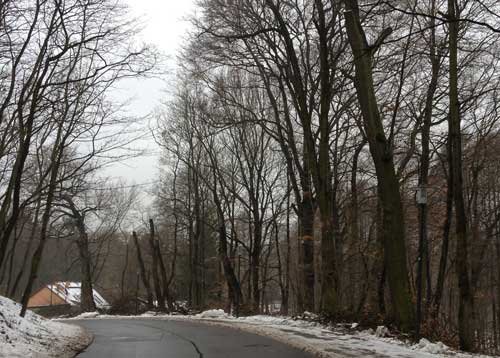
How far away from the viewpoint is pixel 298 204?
29.3 meters

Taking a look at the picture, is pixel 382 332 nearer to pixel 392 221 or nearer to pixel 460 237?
pixel 392 221

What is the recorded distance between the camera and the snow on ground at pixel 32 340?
11.5 m

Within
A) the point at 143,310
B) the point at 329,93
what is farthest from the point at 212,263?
the point at 329,93

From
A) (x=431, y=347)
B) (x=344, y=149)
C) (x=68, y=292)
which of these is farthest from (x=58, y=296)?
(x=431, y=347)

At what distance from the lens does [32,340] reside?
13383 mm

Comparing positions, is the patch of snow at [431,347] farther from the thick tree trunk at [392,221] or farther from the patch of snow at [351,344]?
the thick tree trunk at [392,221]

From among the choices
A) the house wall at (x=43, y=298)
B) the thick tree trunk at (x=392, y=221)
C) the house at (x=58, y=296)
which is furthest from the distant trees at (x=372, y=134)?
the house wall at (x=43, y=298)

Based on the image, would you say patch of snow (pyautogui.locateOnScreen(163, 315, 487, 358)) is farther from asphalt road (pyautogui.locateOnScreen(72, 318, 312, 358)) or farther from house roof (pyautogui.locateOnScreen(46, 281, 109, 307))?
house roof (pyautogui.locateOnScreen(46, 281, 109, 307))

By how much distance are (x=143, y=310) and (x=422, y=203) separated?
112 feet

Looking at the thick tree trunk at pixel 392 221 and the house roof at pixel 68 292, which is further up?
the thick tree trunk at pixel 392 221

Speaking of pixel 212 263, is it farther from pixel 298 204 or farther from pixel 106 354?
pixel 106 354

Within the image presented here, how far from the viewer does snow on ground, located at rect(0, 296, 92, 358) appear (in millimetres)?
11484

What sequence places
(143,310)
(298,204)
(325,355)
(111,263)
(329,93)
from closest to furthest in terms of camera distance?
(325,355) < (329,93) < (298,204) < (143,310) < (111,263)

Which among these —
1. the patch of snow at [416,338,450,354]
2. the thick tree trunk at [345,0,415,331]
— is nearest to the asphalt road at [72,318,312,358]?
the patch of snow at [416,338,450,354]
